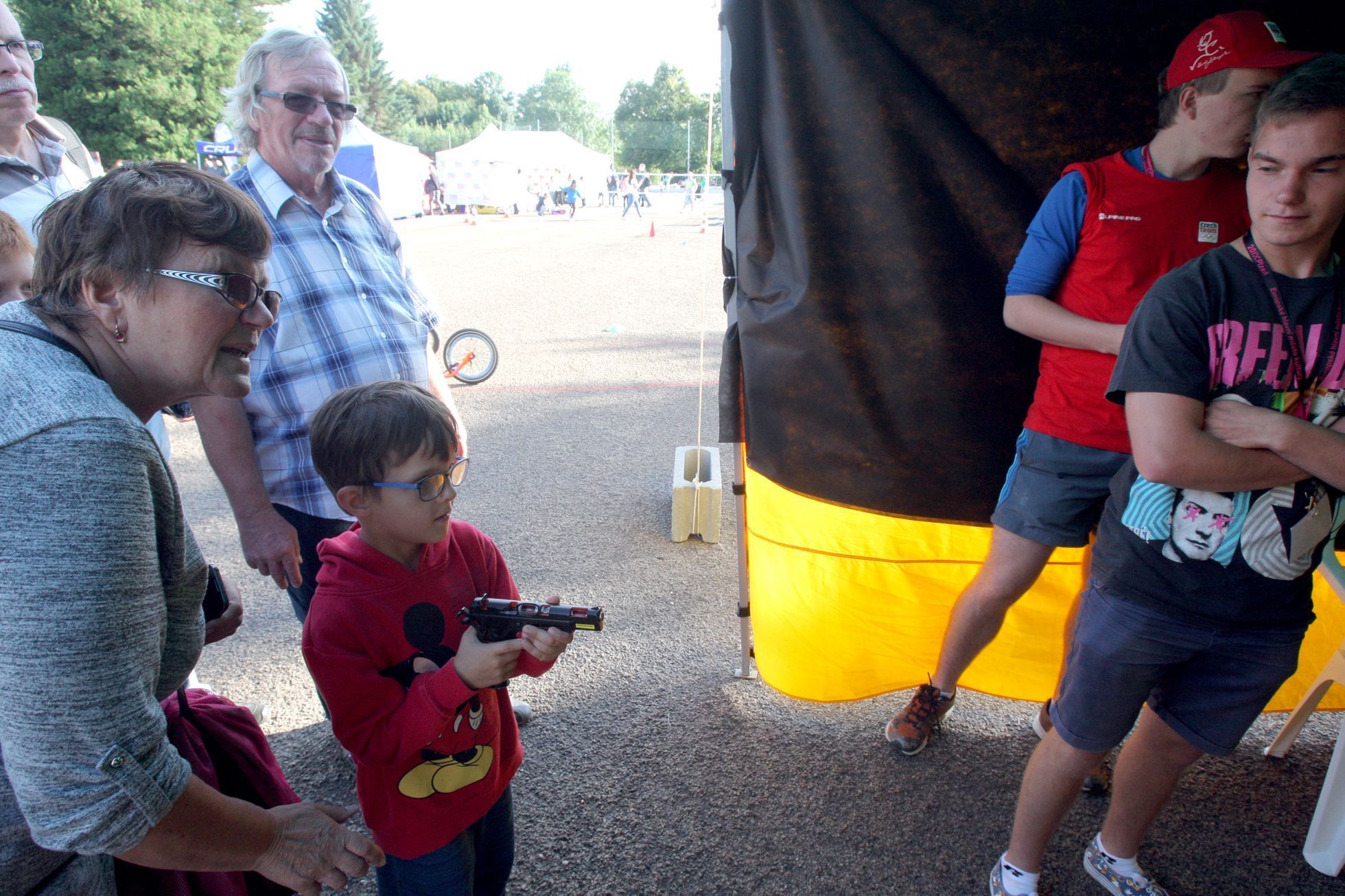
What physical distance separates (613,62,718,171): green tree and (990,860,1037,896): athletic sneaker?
4674 cm

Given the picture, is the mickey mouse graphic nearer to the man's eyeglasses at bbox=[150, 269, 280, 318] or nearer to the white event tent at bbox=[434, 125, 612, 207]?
the man's eyeglasses at bbox=[150, 269, 280, 318]

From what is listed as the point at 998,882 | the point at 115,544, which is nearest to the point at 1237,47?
the point at 998,882

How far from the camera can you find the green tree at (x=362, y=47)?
214 ft

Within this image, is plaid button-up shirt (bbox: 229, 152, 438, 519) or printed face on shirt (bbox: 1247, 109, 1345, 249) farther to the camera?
plaid button-up shirt (bbox: 229, 152, 438, 519)

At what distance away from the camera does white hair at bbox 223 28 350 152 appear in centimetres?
200

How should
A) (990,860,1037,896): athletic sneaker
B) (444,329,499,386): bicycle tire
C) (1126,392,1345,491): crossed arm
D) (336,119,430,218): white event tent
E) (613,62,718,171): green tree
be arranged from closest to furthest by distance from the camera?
(1126,392,1345,491): crossed arm < (990,860,1037,896): athletic sneaker < (444,329,499,386): bicycle tire < (336,119,430,218): white event tent < (613,62,718,171): green tree

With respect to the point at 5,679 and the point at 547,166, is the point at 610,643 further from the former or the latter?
the point at 547,166

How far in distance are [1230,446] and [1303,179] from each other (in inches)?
19.5

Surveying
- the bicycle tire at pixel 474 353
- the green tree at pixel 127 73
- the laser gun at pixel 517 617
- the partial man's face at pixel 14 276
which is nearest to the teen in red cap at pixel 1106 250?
the laser gun at pixel 517 617

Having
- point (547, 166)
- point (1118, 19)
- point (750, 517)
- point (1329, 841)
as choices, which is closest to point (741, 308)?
point (750, 517)

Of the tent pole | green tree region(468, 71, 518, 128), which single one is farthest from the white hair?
green tree region(468, 71, 518, 128)

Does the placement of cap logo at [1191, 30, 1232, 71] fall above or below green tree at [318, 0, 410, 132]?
below

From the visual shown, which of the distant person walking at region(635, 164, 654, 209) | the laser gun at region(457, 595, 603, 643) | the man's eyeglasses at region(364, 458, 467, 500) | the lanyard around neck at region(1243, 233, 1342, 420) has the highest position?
the distant person walking at region(635, 164, 654, 209)

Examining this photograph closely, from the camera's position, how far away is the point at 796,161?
86.8 inches
